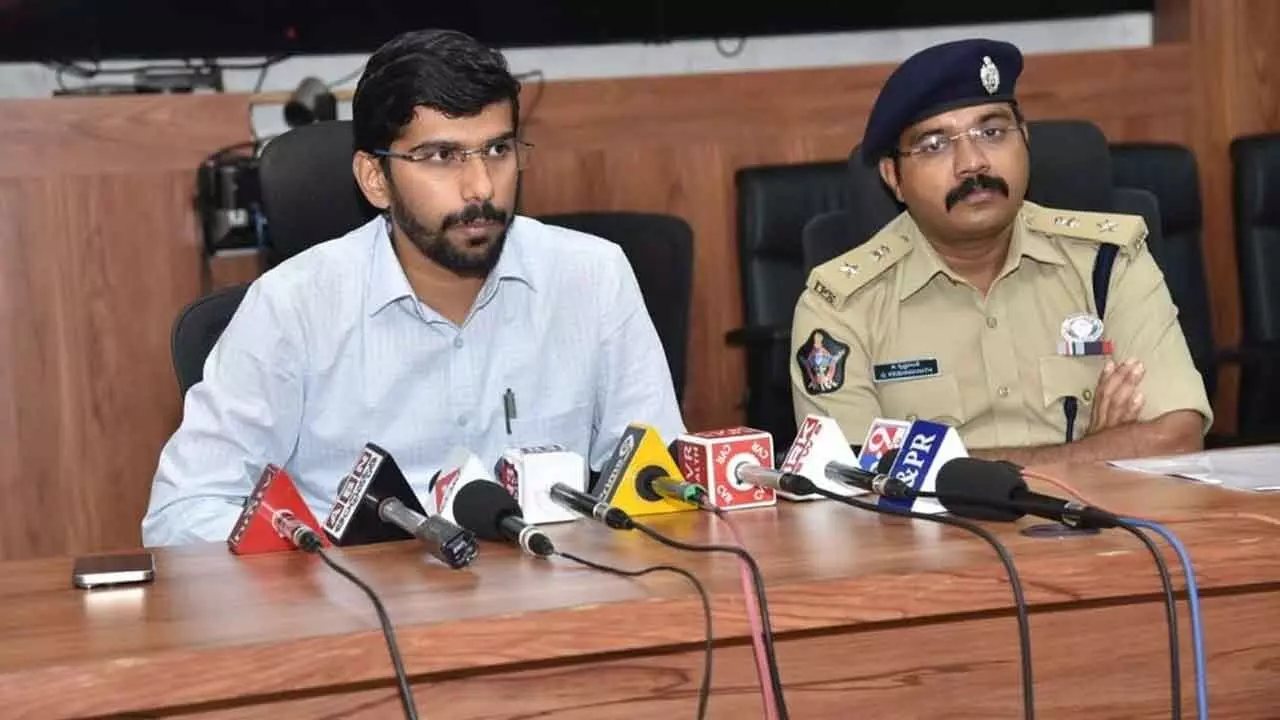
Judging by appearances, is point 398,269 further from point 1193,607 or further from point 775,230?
point 775,230

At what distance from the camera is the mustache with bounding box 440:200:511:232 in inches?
88.1

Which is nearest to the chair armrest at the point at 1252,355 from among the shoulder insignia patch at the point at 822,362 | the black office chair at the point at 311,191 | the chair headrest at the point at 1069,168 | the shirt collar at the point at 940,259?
the chair headrest at the point at 1069,168

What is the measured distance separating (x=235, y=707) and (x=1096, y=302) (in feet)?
5.56

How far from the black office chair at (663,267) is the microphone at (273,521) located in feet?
4.23

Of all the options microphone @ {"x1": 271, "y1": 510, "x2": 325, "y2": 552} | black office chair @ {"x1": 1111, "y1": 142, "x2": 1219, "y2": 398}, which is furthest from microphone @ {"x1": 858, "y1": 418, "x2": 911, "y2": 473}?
black office chair @ {"x1": 1111, "y1": 142, "x2": 1219, "y2": 398}

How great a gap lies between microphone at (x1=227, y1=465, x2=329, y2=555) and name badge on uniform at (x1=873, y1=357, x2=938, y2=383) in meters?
1.13

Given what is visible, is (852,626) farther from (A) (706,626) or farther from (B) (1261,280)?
(B) (1261,280)

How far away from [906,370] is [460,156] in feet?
2.55

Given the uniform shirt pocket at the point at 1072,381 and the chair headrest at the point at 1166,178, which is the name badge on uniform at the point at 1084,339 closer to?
the uniform shirt pocket at the point at 1072,381

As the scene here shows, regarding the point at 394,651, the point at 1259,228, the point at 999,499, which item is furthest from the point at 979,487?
the point at 1259,228

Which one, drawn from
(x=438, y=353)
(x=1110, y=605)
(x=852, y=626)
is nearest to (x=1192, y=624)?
(x=1110, y=605)

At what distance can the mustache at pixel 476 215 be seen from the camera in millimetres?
2238

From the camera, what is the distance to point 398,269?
2.31m

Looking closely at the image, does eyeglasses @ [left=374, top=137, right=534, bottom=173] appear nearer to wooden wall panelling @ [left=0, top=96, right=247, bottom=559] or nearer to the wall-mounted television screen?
wooden wall panelling @ [left=0, top=96, right=247, bottom=559]
